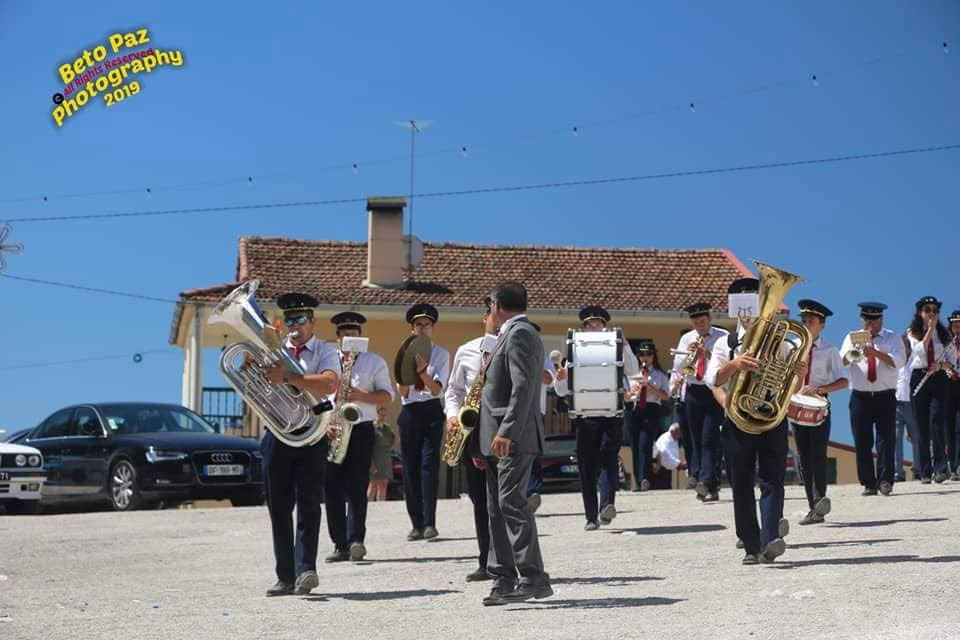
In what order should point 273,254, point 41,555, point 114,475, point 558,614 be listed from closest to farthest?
point 558,614, point 41,555, point 114,475, point 273,254

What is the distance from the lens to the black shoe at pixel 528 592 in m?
10.8

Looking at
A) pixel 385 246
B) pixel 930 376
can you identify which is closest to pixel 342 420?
pixel 930 376

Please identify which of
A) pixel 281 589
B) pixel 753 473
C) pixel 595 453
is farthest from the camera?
pixel 595 453

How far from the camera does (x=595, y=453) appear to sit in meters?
16.1

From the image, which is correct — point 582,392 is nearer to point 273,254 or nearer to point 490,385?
point 490,385

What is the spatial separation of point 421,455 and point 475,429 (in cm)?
440

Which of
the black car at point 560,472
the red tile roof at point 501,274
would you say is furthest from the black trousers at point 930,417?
the red tile roof at point 501,274

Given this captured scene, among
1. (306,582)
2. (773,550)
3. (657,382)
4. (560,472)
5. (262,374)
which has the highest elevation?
(657,382)

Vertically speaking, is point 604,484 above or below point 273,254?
below

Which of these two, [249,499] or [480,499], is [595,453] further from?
[249,499]

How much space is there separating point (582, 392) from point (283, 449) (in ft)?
16.2

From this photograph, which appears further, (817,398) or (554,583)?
(817,398)

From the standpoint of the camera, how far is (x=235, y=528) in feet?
60.1

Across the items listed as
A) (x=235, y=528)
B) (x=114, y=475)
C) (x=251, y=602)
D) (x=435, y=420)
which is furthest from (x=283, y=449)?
(x=114, y=475)
